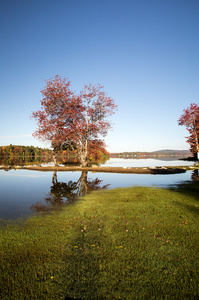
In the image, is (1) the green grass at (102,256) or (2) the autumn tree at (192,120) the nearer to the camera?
(1) the green grass at (102,256)

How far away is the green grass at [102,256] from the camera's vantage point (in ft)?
9.34

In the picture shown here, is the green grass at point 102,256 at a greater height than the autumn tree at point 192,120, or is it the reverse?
the autumn tree at point 192,120

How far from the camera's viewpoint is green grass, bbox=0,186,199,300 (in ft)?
9.34

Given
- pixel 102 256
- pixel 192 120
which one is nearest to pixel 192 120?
pixel 192 120

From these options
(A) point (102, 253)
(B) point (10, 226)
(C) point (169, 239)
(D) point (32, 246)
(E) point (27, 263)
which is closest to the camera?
(E) point (27, 263)

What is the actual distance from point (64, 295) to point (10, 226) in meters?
3.23

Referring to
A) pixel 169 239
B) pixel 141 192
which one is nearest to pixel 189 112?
pixel 141 192

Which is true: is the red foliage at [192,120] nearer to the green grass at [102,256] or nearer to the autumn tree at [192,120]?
the autumn tree at [192,120]

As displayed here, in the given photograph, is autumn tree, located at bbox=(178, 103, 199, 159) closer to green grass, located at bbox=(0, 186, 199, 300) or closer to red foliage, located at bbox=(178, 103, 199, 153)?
red foliage, located at bbox=(178, 103, 199, 153)

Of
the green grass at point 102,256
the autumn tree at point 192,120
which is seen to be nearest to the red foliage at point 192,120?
the autumn tree at point 192,120

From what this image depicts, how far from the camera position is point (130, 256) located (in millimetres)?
3705

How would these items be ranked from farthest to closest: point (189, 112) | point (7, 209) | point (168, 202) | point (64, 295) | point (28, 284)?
point (189, 112) < point (168, 202) < point (7, 209) < point (28, 284) < point (64, 295)

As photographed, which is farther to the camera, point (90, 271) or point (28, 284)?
point (90, 271)

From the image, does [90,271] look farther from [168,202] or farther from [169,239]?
[168,202]
